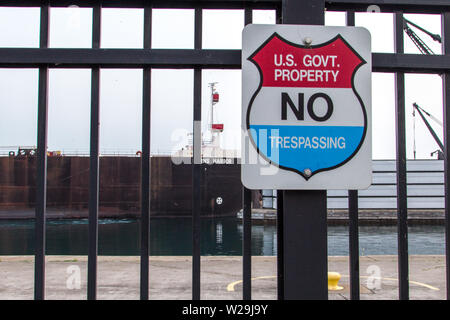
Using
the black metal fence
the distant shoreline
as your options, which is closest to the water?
the distant shoreline

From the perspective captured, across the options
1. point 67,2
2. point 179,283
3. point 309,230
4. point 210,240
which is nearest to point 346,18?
point 309,230

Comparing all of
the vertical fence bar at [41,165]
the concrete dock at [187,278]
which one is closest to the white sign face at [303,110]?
the vertical fence bar at [41,165]

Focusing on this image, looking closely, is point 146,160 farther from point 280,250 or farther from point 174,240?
point 174,240

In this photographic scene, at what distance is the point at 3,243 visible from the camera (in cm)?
1956

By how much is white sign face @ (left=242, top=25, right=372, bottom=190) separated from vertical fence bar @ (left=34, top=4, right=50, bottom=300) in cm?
98

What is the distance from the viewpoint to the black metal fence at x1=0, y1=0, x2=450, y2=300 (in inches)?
72.2

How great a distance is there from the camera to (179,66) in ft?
6.16

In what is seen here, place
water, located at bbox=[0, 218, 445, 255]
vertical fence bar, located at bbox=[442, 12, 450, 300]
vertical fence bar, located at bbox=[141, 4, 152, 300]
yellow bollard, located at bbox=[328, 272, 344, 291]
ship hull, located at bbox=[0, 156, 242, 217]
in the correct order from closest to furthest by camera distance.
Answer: vertical fence bar, located at bbox=[141, 4, 152, 300], vertical fence bar, located at bbox=[442, 12, 450, 300], yellow bollard, located at bbox=[328, 272, 344, 291], water, located at bbox=[0, 218, 445, 255], ship hull, located at bbox=[0, 156, 242, 217]

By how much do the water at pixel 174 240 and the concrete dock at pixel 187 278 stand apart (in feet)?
31.8

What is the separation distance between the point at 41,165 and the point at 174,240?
19.5 m

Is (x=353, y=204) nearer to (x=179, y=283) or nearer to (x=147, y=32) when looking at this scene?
(x=147, y=32)

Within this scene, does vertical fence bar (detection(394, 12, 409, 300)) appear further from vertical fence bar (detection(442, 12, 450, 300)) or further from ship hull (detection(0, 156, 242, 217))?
ship hull (detection(0, 156, 242, 217))
